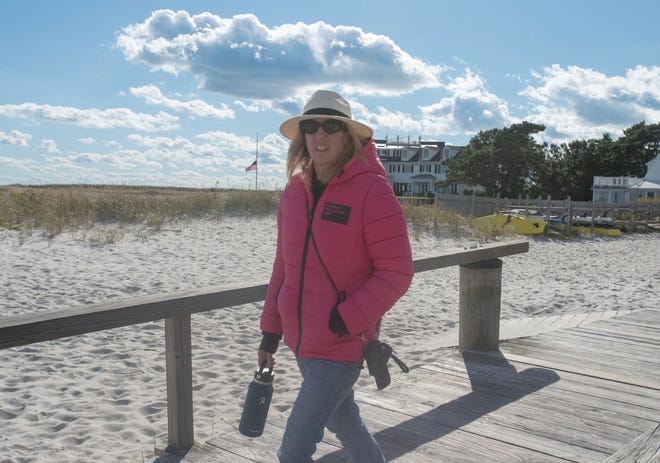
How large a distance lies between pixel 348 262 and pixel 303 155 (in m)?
0.54

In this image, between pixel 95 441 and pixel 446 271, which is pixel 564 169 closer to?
pixel 446 271

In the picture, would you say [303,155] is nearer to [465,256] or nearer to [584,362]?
[465,256]

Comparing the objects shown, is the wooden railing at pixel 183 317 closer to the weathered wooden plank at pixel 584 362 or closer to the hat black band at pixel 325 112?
the weathered wooden plank at pixel 584 362

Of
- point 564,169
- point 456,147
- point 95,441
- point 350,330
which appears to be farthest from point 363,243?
point 456,147

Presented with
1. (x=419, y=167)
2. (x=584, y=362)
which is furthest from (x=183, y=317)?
(x=419, y=167)

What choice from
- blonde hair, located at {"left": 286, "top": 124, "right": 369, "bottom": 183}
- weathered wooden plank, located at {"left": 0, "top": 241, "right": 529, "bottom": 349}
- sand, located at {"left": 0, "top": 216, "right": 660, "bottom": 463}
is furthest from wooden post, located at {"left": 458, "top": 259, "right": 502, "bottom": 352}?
blonde hair, located at {"left": 286, "top": 124, "right": 369, "bottom": 183}

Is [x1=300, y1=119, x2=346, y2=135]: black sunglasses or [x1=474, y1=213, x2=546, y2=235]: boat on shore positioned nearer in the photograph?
[x1=300, y1=119, x2=346, y2=135]: black sunglasses

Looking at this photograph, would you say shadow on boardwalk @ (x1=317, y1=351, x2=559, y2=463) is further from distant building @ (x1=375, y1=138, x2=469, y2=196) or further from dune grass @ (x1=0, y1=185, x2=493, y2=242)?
distant building @ (x1=375, y1=138, x2=469, y2=196)

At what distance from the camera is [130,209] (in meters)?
14.7

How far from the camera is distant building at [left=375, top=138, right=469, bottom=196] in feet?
226

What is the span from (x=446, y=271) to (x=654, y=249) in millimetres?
10733

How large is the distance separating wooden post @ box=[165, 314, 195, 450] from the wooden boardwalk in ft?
0.34

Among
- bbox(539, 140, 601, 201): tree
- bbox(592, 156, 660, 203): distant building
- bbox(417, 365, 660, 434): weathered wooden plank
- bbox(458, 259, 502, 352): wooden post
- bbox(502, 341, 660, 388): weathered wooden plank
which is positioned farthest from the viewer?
bbox(539, 140, 601, 201): tree

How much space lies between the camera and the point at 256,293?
10.4 ft
